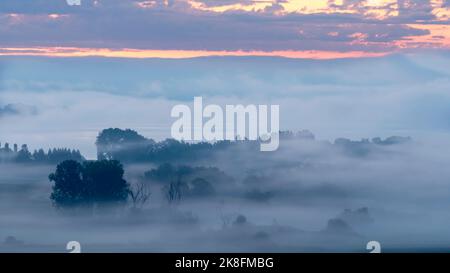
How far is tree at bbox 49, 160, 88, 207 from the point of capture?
1272 inches

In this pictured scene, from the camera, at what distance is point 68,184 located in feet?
107

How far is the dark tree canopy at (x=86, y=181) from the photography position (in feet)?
106

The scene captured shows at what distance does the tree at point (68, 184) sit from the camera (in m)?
32.3

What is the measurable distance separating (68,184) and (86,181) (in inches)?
9.0

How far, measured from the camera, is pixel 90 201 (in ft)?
107

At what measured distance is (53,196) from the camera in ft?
106

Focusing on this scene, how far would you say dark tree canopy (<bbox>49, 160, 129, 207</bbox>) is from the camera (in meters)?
32.4

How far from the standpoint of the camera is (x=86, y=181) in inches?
1282
